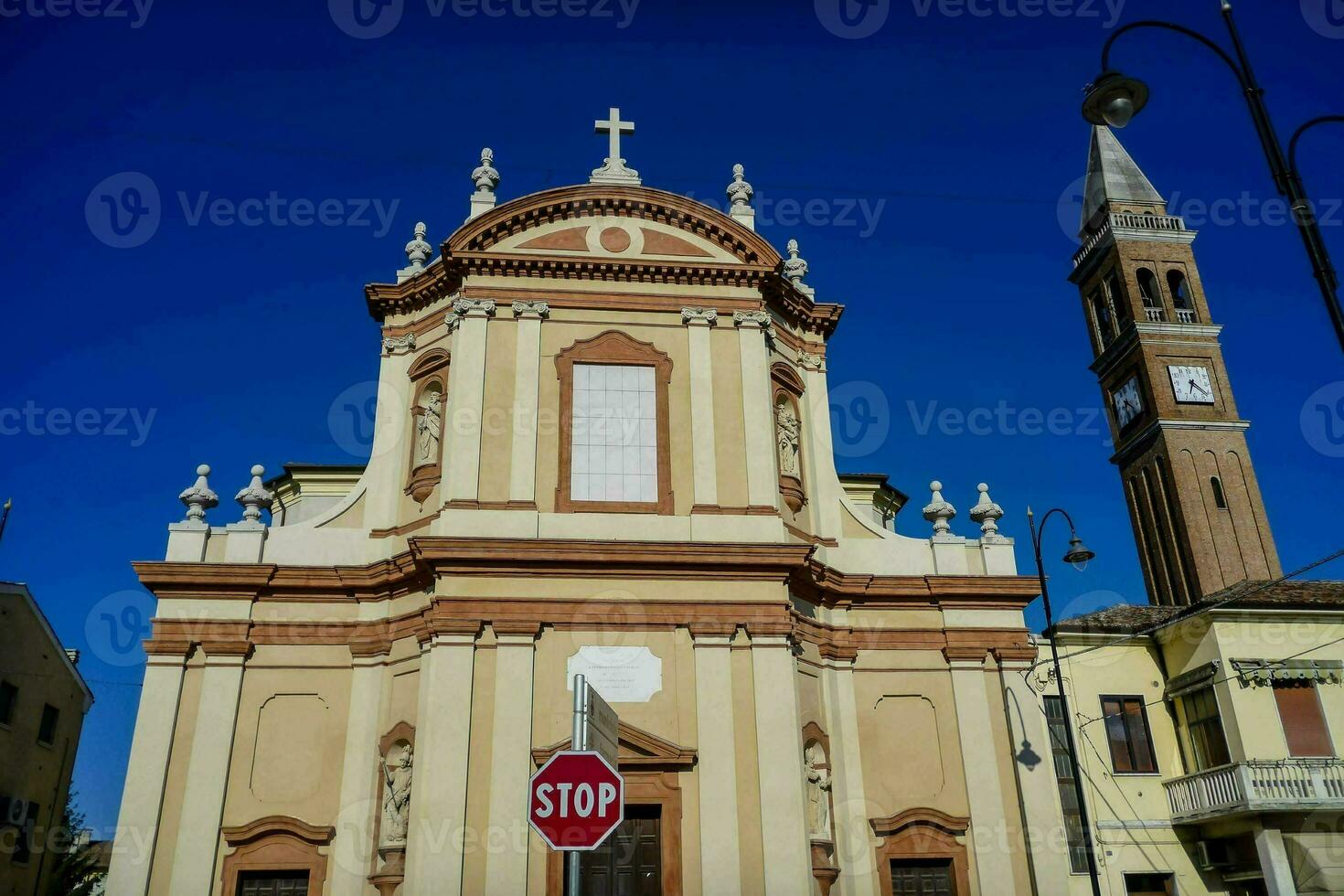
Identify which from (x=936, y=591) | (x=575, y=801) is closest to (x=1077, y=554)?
(x=936, y=591)

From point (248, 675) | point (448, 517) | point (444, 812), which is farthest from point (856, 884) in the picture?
point (248, 675)

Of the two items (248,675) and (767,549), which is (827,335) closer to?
(767,549)

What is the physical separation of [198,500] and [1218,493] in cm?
3658

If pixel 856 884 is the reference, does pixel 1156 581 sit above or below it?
above

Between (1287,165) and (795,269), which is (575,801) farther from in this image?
(795,269)

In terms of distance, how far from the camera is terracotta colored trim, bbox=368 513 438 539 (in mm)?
18578

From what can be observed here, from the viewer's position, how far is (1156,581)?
4209 cm

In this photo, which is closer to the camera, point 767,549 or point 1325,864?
point 767,549

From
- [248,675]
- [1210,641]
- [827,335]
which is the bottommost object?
[248,675]

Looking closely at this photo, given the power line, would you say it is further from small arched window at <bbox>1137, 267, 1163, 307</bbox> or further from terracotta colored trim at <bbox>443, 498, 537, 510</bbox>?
small arched window at <bbox>1137, 267, 1163, 307</bbox>

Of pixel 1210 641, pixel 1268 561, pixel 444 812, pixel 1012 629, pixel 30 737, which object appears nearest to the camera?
pixel 444 812

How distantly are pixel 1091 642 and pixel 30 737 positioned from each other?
26.8 meters

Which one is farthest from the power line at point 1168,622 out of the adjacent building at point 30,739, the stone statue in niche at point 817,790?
the adjacent building at point 30,739

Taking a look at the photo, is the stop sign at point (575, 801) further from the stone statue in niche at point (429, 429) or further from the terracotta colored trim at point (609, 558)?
the stone statue in niche at point (429, 429)
